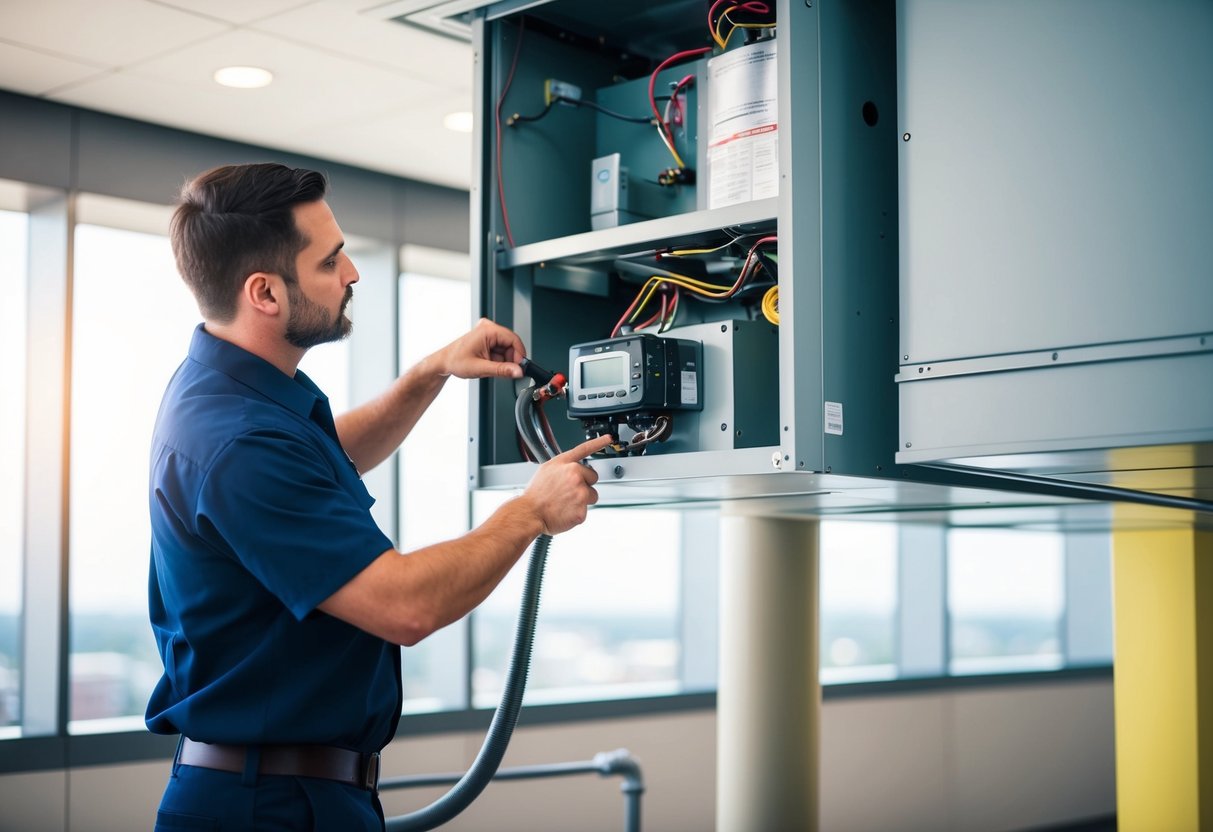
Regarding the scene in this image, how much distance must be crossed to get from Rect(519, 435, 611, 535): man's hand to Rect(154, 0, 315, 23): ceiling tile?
52.0 inches

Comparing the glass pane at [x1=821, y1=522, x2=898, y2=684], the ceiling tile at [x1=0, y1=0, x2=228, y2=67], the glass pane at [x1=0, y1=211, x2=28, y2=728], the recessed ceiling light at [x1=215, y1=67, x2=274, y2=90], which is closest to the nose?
the ceiling tile at [x1=0, y1=0, x2=228, y2=67]

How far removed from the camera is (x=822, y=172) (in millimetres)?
1982

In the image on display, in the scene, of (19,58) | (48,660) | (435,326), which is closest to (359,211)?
(435,326)

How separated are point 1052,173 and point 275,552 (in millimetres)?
1157

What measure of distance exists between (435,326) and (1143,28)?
3.26 metres

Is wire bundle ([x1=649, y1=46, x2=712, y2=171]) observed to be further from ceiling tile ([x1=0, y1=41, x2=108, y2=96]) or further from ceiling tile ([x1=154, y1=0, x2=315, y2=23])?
ceiling tile ([x1=0, y1=41, x2=108, y2=96])

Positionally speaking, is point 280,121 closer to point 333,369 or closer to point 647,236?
point 333,369

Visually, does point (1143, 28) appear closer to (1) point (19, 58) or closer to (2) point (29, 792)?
(1) point (19, 58)

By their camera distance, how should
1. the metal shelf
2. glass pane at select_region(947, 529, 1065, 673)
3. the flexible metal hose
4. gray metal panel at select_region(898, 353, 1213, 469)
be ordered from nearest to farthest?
1. gray metal panel at select_region(898, 353, 1213, 469)
2. the metal shelf
3. the flexible metal hose
4. glass pane at select_region(947, 529, 1065, 673)

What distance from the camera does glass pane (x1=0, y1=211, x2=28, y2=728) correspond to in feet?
11.5

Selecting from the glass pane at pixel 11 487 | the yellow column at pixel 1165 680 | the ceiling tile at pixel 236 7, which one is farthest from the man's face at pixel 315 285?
the yellow column at pixel 1165 680

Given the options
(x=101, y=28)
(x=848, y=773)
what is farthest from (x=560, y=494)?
(x=848, y=773)

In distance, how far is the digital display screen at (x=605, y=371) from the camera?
6.93ft

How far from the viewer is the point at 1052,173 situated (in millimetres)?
1747
